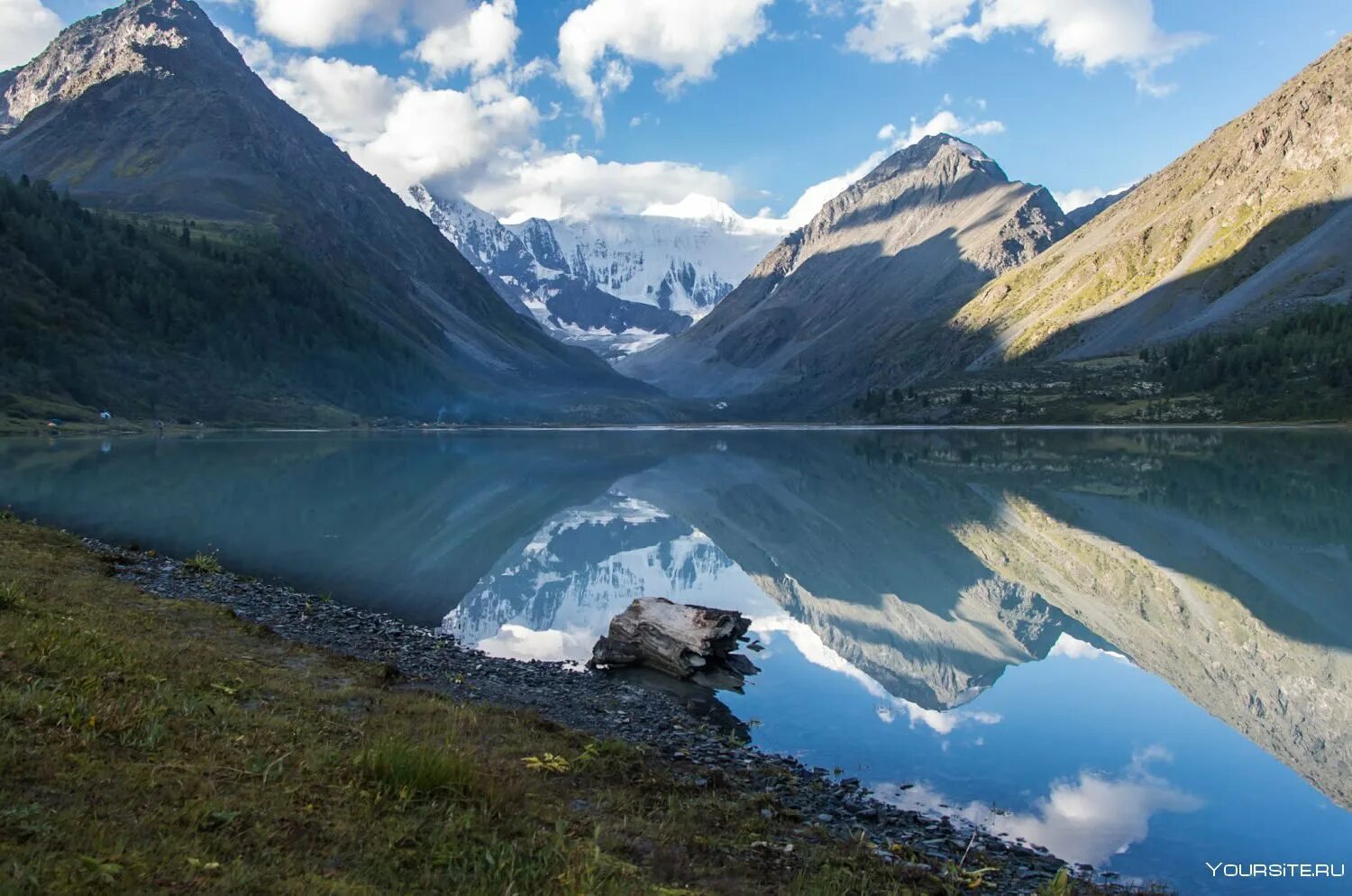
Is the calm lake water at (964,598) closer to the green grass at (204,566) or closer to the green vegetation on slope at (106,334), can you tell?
the green grass at (204,566)

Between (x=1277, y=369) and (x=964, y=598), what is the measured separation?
169739 mm

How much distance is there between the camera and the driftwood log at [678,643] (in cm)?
1997

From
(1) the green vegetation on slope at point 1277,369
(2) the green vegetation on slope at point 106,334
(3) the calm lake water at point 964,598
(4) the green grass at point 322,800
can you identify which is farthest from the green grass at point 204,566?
(1) the green vegetation on slope at point 1277,369

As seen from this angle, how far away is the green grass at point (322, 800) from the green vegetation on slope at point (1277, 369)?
16678 cm

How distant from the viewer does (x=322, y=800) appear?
27.1 feet

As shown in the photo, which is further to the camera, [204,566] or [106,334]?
[106,334]

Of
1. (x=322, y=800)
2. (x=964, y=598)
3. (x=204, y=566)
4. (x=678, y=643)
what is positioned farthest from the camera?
(x=964, y=598)

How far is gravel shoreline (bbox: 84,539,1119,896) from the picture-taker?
1135 centimetres

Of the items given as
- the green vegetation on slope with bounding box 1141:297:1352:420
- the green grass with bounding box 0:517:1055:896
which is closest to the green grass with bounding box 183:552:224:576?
the green grass with bounding box 0:517:1055:896

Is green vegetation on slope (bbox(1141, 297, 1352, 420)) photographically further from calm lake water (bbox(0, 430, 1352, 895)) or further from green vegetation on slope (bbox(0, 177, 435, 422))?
green vegetation on slope (bbox(0, 177, 435, 422))

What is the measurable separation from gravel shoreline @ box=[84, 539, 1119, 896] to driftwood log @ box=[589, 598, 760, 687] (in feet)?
3.66

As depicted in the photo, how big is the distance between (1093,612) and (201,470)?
67.7 m

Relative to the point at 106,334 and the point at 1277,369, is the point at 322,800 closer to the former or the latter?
the point at 1277,369

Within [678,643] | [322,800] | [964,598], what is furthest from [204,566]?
[964,598]
